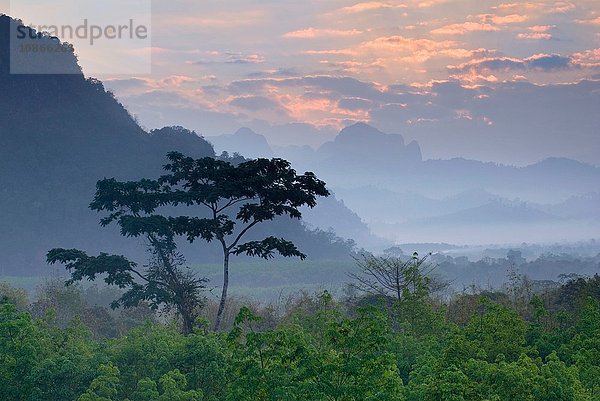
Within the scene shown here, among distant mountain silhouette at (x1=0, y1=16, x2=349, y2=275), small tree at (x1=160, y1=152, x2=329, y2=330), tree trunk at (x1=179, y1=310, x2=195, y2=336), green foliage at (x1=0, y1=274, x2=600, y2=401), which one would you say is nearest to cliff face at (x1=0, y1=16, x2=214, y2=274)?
distant mountain silhouette at (x1=0, y1=16, x2=349, y2=275)

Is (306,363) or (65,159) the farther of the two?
→ (65,159)

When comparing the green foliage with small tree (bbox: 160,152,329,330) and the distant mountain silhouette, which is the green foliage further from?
the distant mountain silhouette

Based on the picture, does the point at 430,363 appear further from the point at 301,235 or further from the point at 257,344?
the point at 301,235

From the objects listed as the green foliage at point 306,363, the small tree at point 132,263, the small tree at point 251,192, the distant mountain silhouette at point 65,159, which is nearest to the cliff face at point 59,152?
the distant mountain silhouette at point 65,159

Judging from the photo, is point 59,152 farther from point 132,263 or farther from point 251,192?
point 251,192

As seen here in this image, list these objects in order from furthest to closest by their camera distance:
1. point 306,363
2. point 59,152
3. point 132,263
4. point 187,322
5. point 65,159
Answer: point 59,152 < point 65,159 < point 132,263 < point 187,322 < point 306,363

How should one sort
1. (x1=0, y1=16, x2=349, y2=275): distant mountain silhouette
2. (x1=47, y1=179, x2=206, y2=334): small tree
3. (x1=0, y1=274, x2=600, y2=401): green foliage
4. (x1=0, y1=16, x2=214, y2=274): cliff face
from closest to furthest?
1. (x1=0, y1=274, x2=600, y2=401): green foliage
2. (x1=47, y1=179, x2=206, y2=334): small tree
3. (x1=0, y1=16, x2=349, y2=275): distant mountain silhouette
4. (x1=0, y1=16, x2=214, y2=274): cliff face

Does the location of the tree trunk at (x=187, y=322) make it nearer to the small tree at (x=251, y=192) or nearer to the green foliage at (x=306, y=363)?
the small tree at (x=251, y=192)

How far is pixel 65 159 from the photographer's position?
5497 inches

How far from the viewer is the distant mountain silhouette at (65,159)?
13088 cm

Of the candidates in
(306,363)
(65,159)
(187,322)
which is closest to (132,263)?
(187,322)

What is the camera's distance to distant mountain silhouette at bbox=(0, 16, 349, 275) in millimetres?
130875

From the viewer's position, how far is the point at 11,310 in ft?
75.9

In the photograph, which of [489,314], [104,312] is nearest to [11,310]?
[489,314]
